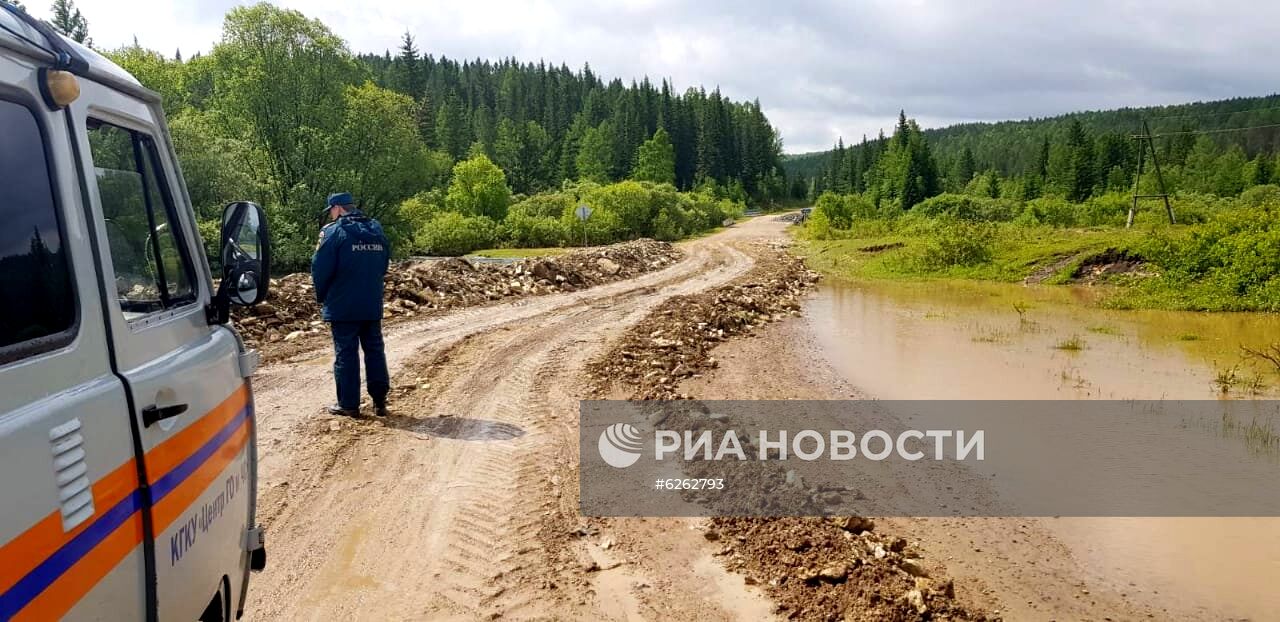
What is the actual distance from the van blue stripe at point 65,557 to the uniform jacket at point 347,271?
4.85m

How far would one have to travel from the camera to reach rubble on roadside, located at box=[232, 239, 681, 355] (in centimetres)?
1140

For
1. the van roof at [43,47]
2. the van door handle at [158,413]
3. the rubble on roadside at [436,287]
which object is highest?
the van roof at [43,47]

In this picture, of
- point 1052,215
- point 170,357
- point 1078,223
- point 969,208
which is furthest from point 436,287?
point 969,208

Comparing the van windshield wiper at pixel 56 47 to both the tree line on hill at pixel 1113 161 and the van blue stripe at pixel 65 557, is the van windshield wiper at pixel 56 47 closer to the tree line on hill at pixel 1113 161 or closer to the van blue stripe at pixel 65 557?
the van blue stripe at pixel 65 557

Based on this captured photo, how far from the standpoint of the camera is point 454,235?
4253cm

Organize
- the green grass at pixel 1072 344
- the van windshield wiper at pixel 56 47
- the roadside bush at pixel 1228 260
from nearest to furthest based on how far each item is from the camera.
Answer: the van windshield wiper at pixel 56 47 → the green grass at pixel 1072 344 → the roadside bush at pixel 1228 260

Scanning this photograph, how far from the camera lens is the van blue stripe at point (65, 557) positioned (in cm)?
149

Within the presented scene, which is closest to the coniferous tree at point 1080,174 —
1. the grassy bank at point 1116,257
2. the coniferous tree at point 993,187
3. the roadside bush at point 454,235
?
the coniferous tree at point 993,187

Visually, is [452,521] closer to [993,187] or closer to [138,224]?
[138,224]

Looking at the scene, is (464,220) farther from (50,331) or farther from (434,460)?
(50,331)

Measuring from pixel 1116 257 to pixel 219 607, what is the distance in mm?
25855

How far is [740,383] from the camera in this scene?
9.25 metres

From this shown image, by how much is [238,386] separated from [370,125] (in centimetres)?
3094

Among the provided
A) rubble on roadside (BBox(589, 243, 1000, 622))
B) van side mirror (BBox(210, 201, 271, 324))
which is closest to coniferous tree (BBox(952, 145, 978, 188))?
rubble on roadside (BBox(589, 243, 1000, 622))
